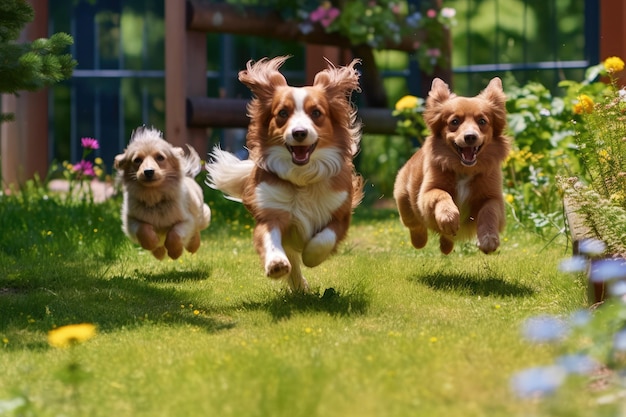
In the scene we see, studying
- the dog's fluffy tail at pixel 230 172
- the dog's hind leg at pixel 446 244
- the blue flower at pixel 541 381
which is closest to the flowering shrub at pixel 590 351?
the blue flower at pixel 541 381

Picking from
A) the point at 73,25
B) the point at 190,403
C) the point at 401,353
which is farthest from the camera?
the point at 73,25

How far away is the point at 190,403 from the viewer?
3102 millimetres

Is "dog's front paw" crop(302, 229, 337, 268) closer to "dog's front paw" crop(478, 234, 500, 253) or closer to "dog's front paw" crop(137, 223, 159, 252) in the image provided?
"dog's front paw" crop(478, 234, 500, 253)

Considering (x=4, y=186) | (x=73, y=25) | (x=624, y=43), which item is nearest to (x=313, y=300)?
(x=624, y=43)

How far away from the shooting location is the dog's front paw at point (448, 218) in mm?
5254

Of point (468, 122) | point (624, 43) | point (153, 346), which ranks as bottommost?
point (153, 346)

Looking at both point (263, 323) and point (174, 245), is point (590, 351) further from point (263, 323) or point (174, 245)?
point (174, 245)

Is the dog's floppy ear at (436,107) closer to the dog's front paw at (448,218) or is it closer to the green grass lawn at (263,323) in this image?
the dog's front paw at (448,218)

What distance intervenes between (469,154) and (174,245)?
182 cm

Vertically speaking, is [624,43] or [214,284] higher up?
[624,43]

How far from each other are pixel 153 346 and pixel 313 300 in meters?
1.03

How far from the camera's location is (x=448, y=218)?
207 inches

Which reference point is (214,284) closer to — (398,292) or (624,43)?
(398,292)

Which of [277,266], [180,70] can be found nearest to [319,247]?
[277,266]
